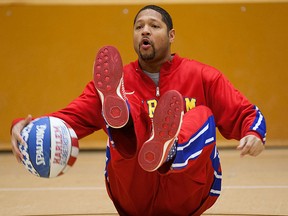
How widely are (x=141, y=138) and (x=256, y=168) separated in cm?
262

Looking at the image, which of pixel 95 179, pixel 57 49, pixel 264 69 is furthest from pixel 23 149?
pixel 264 69

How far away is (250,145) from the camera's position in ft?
9.46

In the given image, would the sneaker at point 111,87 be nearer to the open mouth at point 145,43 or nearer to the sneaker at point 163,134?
the sneaker at point 163,134

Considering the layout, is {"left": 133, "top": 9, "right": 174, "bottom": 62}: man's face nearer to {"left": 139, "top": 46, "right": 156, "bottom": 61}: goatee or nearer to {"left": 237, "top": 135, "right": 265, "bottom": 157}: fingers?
{"left": 139, "top": 46, "right": 156, "bottom": 61}: goatee

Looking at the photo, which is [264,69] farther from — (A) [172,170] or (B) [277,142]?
(A) [172,170]

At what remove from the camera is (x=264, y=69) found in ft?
20.7

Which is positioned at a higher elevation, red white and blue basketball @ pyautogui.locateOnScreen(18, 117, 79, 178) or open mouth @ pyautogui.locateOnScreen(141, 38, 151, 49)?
open mouth @ pyautogui.locateOnScreen(141, 38, 151, 49)

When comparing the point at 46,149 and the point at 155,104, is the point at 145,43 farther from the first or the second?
the point at 46,149

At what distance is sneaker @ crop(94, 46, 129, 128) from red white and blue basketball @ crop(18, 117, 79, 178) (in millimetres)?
234

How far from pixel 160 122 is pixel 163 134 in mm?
63

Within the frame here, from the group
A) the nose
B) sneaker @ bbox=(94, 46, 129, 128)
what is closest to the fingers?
sneaker @ bbox=(94, 46, 129, 128)

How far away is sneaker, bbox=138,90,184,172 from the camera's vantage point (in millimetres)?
2916

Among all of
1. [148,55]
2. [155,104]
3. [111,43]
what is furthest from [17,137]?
[111,43]

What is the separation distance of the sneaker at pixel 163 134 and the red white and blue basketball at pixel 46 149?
0.35m
